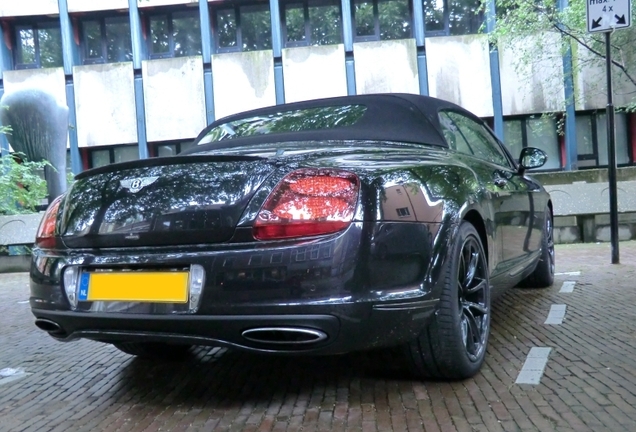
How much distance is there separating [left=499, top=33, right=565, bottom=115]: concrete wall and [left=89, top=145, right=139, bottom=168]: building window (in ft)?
37.6

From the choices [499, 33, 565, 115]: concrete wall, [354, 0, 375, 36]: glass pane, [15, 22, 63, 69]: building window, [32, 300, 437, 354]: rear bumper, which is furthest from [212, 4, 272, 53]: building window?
[32, 300, 437, 354]: rear bumper

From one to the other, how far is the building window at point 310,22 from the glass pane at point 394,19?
1373 mm

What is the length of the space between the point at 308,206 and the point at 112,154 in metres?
19.2

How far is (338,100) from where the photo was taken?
13.4ft

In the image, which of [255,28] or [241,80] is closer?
[241,80]

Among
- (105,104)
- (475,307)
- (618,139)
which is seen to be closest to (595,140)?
(618,139)

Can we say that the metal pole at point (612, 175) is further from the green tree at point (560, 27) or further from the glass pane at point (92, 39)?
the glass pane at point (92, 39)

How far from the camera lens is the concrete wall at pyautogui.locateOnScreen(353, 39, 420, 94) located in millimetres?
18328

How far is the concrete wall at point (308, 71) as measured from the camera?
60.6ft

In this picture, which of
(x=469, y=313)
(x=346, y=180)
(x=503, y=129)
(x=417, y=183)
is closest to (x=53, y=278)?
(x=346, y=180)

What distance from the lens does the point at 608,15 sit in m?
6.63

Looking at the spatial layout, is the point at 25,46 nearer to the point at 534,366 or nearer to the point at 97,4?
the point at 97,4

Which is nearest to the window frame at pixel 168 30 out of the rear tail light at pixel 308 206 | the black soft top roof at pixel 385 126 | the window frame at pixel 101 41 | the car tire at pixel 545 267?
the window frame at pixel 101 41

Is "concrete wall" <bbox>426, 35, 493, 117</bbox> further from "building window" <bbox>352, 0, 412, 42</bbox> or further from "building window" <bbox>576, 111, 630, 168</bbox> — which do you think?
"building window" <bbox>576, 111, 630, 168</bbox>
